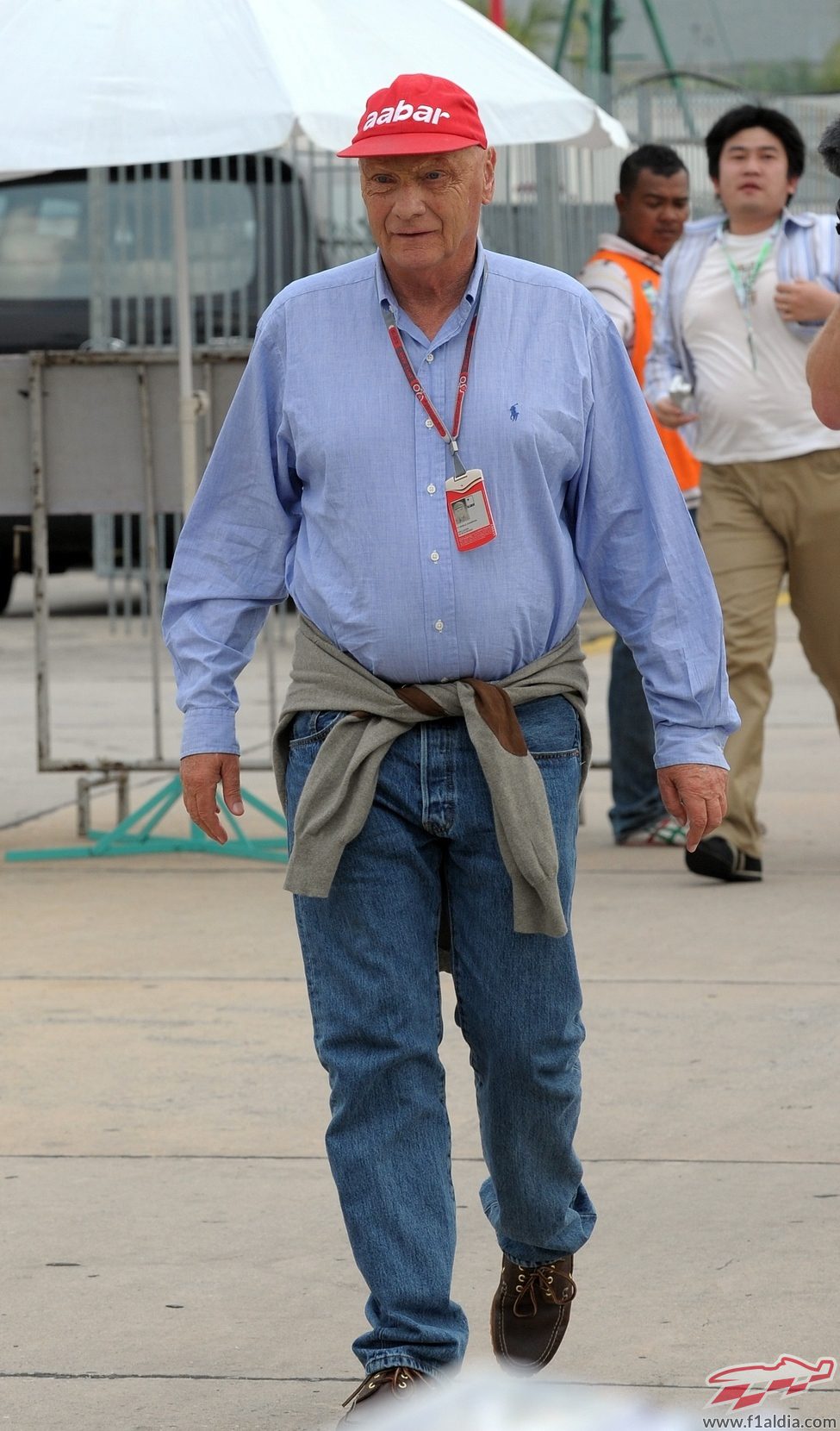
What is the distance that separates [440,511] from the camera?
124 inches

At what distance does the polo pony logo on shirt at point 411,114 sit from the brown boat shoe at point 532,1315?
1646 millimetres

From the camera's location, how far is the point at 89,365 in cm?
744

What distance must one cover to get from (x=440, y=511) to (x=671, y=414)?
12.1 ft

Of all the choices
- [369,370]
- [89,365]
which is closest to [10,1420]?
[369,370]

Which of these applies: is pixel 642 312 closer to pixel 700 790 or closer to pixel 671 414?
pixel 671 414

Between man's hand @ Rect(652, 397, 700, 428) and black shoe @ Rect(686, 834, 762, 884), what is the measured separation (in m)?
1.23

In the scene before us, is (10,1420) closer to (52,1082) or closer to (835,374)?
(52,1082)

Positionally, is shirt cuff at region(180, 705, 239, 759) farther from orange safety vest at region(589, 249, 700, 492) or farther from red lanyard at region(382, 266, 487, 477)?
orange safety vest at region(589, 249, 700, 492)

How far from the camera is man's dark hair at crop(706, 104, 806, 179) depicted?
6691mm

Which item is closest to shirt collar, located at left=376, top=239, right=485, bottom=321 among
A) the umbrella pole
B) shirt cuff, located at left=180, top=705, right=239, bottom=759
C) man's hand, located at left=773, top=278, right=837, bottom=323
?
shirt cuff, located at left=180, top=705, right=239, bottom=759

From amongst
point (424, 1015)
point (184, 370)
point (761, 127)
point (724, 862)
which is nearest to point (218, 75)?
point (184, 370)

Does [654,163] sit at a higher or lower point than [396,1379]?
higher

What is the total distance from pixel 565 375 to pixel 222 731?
726mm

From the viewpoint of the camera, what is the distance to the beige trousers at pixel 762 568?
6.58 meters
